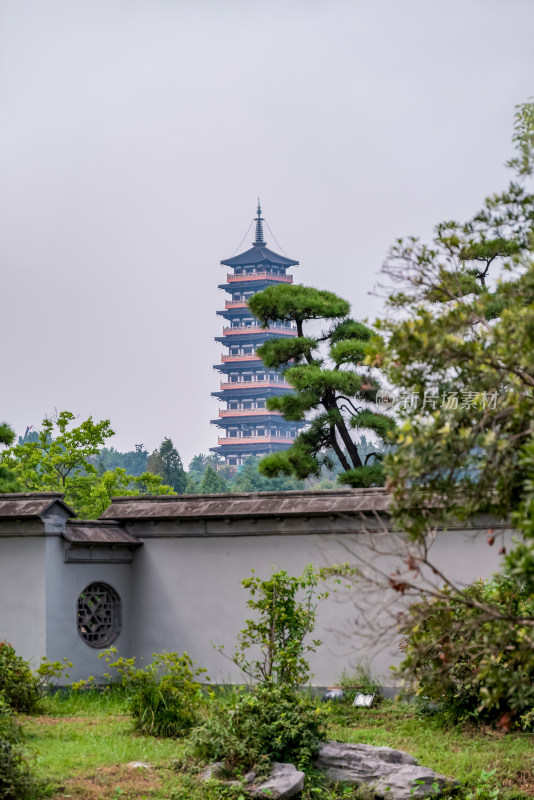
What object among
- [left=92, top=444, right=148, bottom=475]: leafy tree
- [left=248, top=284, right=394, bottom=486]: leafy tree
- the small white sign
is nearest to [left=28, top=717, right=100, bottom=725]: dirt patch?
the small white sign

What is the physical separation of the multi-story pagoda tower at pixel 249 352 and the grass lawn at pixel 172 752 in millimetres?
60529

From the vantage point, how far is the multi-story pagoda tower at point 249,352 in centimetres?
7250

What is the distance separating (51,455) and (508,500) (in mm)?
23467

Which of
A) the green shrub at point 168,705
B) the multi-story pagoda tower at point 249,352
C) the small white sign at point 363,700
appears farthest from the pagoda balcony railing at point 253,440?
the green shrub at point 168,705

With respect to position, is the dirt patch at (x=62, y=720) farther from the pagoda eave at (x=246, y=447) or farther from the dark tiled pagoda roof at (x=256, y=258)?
the pagoda eave at (x=246, y=447)

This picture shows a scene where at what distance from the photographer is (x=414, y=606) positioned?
4715 millimetres

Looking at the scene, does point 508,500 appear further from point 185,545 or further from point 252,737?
point 185,545

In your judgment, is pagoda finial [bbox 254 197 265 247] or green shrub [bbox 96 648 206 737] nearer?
green shrub [bbox 96 648 206 737]

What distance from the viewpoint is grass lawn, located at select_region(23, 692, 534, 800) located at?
7105mm

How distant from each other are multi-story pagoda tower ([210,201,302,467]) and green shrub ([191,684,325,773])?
62.2m

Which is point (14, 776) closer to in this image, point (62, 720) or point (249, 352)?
point (62, 720)

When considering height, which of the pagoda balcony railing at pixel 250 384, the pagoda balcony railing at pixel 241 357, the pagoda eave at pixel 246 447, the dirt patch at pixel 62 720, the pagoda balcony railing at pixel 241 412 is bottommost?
the dirt patch at pixel 62 720

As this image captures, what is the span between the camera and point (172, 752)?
7.98 metres

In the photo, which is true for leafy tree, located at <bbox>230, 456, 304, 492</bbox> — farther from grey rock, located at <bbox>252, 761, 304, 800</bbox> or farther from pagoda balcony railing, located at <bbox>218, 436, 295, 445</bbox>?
grey rock, located at <bbox>252, 761, 304, 800</bbox>
